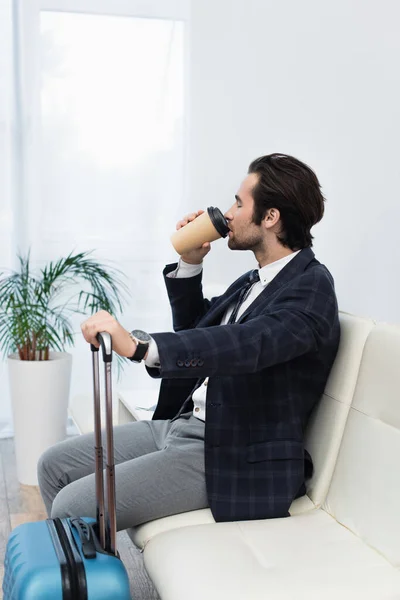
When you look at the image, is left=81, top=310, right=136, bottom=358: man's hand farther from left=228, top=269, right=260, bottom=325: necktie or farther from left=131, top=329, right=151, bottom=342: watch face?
left=228, top=269, right=260, bottom=325: necktie

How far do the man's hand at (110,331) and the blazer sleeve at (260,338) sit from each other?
0.25ft

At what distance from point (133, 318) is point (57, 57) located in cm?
141

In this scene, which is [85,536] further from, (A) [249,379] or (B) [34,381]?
(B) [34,381]

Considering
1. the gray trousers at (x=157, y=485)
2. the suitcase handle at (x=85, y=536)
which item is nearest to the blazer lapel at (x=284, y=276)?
the gray trousers at (x=157, y=485)

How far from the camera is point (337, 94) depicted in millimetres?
2656

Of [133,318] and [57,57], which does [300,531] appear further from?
[57,57]

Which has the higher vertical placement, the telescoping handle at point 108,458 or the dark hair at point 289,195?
the dark hair at point 289,195

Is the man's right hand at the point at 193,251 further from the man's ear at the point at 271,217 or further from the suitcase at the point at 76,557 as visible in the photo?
the suitcase at the point at 76,557

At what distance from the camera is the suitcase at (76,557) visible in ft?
5.07

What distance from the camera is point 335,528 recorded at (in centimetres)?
185

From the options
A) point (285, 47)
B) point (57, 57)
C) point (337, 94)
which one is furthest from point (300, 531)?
point (57, 57)

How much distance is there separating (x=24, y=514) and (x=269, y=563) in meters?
1.71

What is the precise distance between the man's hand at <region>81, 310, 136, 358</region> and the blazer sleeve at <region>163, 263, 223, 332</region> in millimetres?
756

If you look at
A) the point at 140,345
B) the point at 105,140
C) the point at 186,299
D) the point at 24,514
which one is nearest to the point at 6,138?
the point at 105,140
